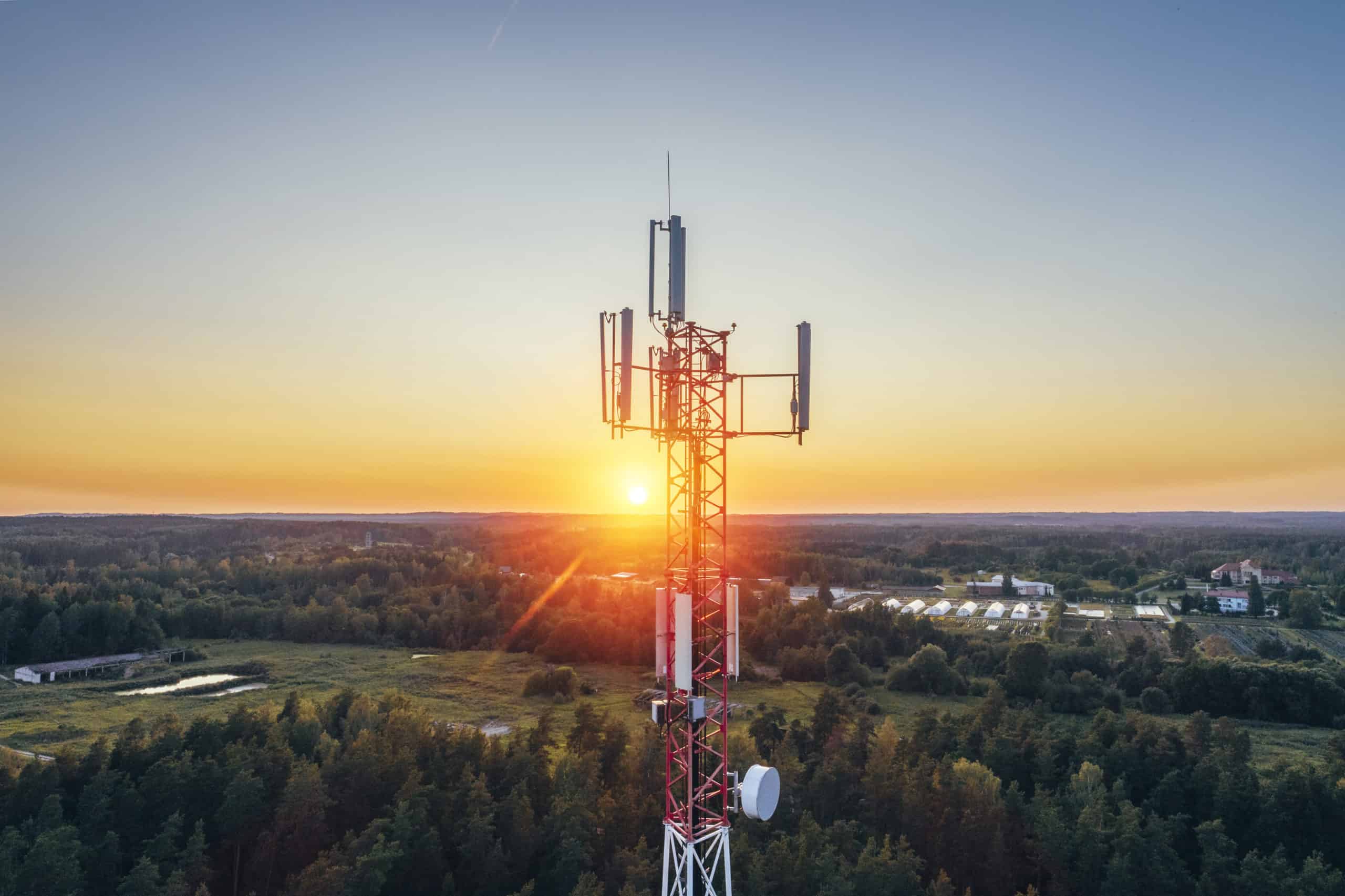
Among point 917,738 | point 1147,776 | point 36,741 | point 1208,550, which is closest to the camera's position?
point 1147,776

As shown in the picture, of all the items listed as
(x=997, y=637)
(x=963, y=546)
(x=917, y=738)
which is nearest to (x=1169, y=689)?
(x=997, y=637)

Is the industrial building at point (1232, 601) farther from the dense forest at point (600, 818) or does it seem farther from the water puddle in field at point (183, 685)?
the water puddle in field at point (183, 685)

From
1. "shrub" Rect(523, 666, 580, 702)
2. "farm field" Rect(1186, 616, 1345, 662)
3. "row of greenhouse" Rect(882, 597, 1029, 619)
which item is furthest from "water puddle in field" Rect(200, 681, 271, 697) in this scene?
"farm field" Rect(1186, 616, 1345, 662)

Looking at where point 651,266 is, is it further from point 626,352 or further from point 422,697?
point 422,697

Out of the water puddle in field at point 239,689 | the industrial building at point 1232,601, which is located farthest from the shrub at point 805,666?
the industrial building at point 1232,601

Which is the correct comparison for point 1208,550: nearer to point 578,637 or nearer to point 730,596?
point 578,637

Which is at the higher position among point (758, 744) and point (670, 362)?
point (670, 362)
